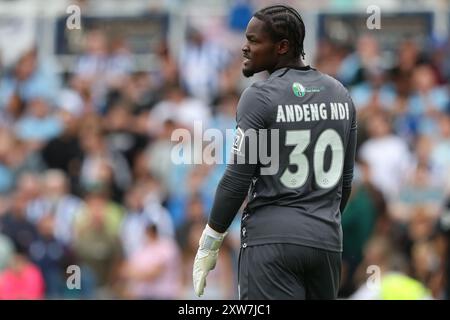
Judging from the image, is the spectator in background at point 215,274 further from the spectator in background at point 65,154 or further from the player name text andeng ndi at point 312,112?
the player name text andeng ndi at point 312,112

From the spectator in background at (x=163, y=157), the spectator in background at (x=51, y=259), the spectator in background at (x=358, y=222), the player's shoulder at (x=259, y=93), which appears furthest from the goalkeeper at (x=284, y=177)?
the spectator in background at (x=163, y=157)

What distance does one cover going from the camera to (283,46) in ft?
21.1

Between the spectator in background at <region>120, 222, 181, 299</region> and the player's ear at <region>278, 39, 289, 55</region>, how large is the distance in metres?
5.78

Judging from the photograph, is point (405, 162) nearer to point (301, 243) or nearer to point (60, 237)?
point (60, 237)

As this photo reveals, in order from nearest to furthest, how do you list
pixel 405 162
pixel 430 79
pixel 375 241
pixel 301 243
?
pixel 301 243
pixel 375 241
pixel 405 162
pixel 430 79

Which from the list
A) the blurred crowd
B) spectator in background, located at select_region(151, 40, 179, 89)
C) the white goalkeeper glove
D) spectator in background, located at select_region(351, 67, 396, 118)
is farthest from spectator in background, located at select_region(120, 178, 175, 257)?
the white goalkeeper glove

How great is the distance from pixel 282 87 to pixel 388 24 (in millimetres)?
8997

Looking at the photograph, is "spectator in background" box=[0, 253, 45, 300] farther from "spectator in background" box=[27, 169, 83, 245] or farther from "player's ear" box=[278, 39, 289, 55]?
"player's ear" box=[278, 39, 289, 55]

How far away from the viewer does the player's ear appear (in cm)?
641

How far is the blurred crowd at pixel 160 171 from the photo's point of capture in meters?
11.6

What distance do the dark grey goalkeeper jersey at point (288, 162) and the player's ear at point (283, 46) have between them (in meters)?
0.10

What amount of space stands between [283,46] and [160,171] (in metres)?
7.02

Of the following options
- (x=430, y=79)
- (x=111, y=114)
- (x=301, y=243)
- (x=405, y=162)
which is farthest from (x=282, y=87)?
(x=111, y=114)

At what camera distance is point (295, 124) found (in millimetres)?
6289
